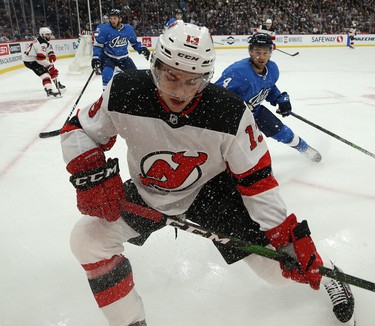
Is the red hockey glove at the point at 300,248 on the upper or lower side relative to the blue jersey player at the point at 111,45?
upper

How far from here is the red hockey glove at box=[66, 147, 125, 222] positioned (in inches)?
46.9

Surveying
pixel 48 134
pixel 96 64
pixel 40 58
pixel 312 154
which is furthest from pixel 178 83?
pixel 40 58

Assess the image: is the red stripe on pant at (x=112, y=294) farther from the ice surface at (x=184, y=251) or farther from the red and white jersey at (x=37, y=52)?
the red and white jersey at (x=37, y=52)

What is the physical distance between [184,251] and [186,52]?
1.12 m

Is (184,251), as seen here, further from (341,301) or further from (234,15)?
(234,15)

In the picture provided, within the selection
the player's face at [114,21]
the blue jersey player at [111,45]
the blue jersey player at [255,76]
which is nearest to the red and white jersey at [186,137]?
the blue jersey player at [255,76]

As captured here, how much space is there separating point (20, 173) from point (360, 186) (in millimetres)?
2478

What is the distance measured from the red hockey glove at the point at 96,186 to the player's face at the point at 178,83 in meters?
0.32

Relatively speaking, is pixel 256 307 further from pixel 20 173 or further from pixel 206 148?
pixel 20 173

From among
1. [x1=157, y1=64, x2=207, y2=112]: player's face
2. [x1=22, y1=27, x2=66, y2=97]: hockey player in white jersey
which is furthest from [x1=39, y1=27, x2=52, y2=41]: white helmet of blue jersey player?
[x1=157, y1=64, x2=207, y2=112]: player's face

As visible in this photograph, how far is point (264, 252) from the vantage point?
3.92 ft

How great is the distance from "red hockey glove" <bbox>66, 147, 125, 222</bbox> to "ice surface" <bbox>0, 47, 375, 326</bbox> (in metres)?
0.52

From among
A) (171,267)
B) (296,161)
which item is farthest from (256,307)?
(296,161)

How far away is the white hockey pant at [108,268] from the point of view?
4.05ft
